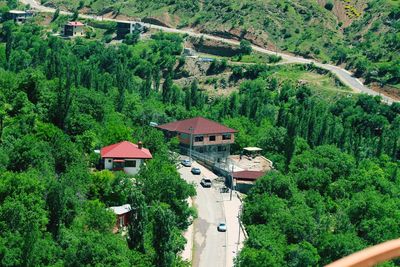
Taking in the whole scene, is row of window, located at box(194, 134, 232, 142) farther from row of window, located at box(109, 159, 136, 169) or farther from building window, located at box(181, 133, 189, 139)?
row of window, located at box(109, 159, 136, 169)

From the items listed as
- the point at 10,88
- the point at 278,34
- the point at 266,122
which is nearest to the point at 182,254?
the point at 10,88

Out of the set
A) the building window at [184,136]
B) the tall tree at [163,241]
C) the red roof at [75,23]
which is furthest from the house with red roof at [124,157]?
the red roof at [75,23]

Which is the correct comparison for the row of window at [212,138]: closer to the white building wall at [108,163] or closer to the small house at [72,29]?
the white building wall at [108,163]

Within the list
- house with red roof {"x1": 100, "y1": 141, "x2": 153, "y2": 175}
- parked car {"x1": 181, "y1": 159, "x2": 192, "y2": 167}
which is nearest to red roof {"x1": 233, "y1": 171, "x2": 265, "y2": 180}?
parked car {"x1": 181, "y1": 159, "x2": 192, "y2": 167}

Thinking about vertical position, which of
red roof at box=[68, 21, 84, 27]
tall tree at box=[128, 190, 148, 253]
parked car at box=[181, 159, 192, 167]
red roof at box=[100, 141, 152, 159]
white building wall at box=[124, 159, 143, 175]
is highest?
tall tree at box=[128, 190, 148, 253]

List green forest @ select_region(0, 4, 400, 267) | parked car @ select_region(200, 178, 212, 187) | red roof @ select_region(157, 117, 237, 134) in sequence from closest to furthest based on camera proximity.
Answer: green forest @ select_region(0, 4, 400, 267) < parked car @ select_region(200, 178, 212, 187) < red roof @ select_region(157, 117, 237, 134)

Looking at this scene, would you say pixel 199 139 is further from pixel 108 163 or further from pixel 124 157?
pixel 108 163
